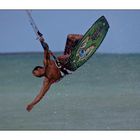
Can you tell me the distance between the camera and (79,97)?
22.9 feet

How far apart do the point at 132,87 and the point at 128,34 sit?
318 millimetres

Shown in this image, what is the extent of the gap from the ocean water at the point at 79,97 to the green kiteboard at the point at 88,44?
0.04m

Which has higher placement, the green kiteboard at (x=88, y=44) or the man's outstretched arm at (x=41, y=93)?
the green kiteboard at (x=88, y=44)

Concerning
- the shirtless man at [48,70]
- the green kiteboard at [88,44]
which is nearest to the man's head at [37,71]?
the shirtless man at [48,70]

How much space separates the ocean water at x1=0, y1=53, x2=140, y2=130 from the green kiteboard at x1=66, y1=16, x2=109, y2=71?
0.04 m


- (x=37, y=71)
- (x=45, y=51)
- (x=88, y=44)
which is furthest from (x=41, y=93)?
(x=88, y=44)

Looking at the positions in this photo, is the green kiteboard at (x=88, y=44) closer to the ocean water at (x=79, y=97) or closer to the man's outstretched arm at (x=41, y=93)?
the ocean water at (x=79, y=97)

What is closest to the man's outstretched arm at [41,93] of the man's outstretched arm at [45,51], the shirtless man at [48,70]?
the shirtless man at [48,70]

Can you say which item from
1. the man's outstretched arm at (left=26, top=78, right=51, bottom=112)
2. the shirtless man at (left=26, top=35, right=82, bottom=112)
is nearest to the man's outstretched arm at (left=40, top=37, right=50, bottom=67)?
the shirtless man at (left=26, top=35, right=82, bottom=112)

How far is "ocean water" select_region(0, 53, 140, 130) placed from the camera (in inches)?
274

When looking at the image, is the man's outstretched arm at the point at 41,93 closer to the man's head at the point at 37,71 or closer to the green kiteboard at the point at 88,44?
the man's head at the point at 37,71

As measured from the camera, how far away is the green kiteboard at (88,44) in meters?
6.95
